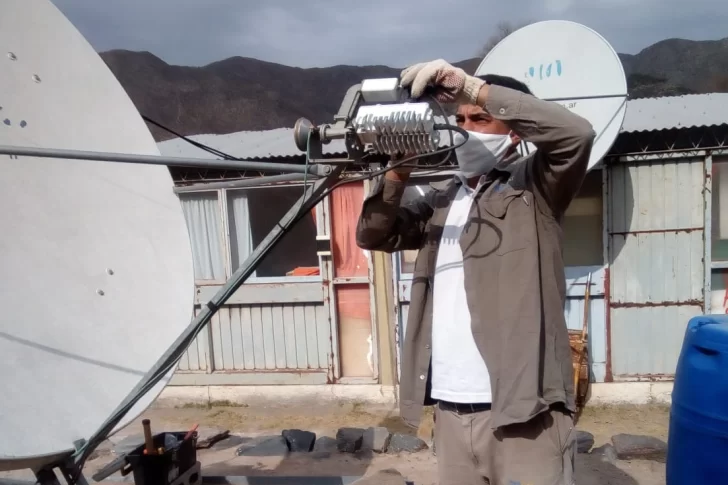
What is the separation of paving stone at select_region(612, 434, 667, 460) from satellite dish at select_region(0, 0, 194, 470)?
3.49 m

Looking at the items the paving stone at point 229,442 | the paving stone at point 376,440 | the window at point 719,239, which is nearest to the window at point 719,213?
the window at point 719,239

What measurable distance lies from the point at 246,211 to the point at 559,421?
4.53 meters

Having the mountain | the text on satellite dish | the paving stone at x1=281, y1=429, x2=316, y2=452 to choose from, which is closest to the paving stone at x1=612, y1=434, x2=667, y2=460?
the paving stone at x1=281, y1=429, x2=316, y2=452

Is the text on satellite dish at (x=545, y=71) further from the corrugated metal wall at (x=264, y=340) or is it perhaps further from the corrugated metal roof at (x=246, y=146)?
the corrugated metal wall at (x=264, y=340)

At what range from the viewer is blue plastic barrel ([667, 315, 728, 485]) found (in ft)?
8.31

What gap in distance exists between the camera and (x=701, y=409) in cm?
260

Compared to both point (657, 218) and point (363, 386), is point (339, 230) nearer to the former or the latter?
point (363, 386)

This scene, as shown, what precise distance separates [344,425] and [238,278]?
3756 millimetres

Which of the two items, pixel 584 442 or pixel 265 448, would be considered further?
pixel 265 448

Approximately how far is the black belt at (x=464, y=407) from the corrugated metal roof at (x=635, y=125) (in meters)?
2.84

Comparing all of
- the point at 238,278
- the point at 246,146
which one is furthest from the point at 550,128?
the point at 246,146

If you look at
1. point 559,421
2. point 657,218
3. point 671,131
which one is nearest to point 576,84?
point 671,131

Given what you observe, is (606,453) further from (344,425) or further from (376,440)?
(344,425)

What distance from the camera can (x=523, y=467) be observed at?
5.20ft
